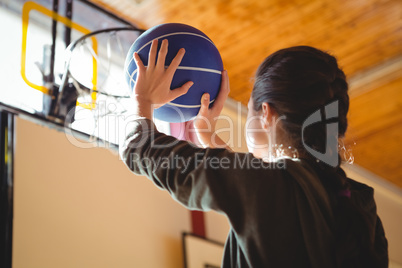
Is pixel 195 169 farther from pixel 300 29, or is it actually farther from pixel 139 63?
pixel 300 29

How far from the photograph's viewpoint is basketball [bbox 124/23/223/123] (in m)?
1.53

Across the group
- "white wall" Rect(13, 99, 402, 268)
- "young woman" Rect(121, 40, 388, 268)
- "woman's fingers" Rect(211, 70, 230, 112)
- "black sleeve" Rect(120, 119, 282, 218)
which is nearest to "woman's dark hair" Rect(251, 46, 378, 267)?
"young woman" Rect(121, 40, 388, 268)

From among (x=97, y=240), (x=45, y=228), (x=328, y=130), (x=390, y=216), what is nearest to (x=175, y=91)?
(x=328, y=130)

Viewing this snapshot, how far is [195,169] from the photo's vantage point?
111 cm

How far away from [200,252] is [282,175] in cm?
256

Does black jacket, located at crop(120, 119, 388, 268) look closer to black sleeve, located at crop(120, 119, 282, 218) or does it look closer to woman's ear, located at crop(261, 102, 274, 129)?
black sleeve, located at crop(120, 119, 282, 218)

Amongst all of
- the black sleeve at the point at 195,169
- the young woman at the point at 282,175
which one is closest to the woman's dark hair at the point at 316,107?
the young woman at the point at 282,175

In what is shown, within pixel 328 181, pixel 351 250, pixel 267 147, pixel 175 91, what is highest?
pixel 175 91

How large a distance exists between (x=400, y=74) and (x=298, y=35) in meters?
1.13

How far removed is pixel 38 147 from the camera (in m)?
2.88

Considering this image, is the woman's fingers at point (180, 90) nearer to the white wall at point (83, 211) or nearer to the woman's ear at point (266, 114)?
the woman's ear at point (266, 114)

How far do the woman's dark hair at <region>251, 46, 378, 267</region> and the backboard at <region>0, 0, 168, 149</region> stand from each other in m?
1.55

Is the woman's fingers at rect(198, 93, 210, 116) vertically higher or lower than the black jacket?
higher

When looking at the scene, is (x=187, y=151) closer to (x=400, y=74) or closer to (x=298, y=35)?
(x=298, y=35)
